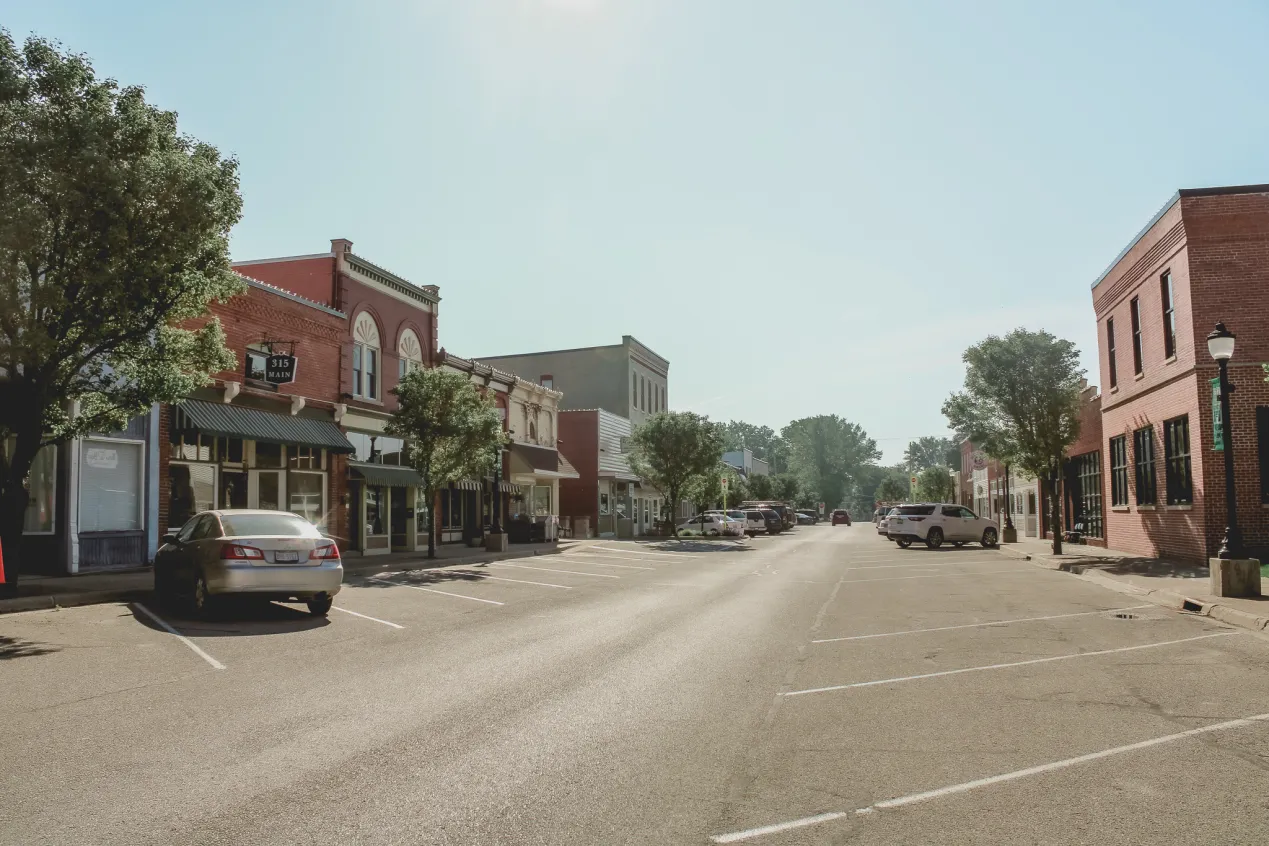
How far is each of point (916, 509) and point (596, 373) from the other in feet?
80.2

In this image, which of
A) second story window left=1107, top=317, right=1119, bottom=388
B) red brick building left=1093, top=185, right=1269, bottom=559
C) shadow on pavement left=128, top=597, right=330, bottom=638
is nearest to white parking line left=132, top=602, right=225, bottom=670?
shadow on pavement left=128, top=597, right=330, bottom=638

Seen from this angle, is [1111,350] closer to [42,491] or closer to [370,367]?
[370,367]

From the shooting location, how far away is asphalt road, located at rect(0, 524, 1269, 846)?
471 cm

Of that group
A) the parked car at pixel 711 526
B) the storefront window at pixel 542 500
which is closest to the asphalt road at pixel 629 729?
the storefront window at pixel 542 500

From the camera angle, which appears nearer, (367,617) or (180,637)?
(180,637)

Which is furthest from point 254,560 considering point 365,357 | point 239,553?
point 365,357

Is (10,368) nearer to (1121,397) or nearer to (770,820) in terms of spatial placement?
(770,820)

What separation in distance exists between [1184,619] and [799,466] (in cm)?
11490

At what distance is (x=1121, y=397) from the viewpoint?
26.8m

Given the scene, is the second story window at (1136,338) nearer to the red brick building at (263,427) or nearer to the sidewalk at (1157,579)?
the sidewalk at (1157,579)

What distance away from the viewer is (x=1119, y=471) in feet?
90.6

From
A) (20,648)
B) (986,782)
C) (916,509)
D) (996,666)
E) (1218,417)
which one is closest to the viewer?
(986,782)

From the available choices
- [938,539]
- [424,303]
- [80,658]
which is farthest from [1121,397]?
[80,658]

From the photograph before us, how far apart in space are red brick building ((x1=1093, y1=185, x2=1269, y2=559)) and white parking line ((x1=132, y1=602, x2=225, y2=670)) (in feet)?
62.7
